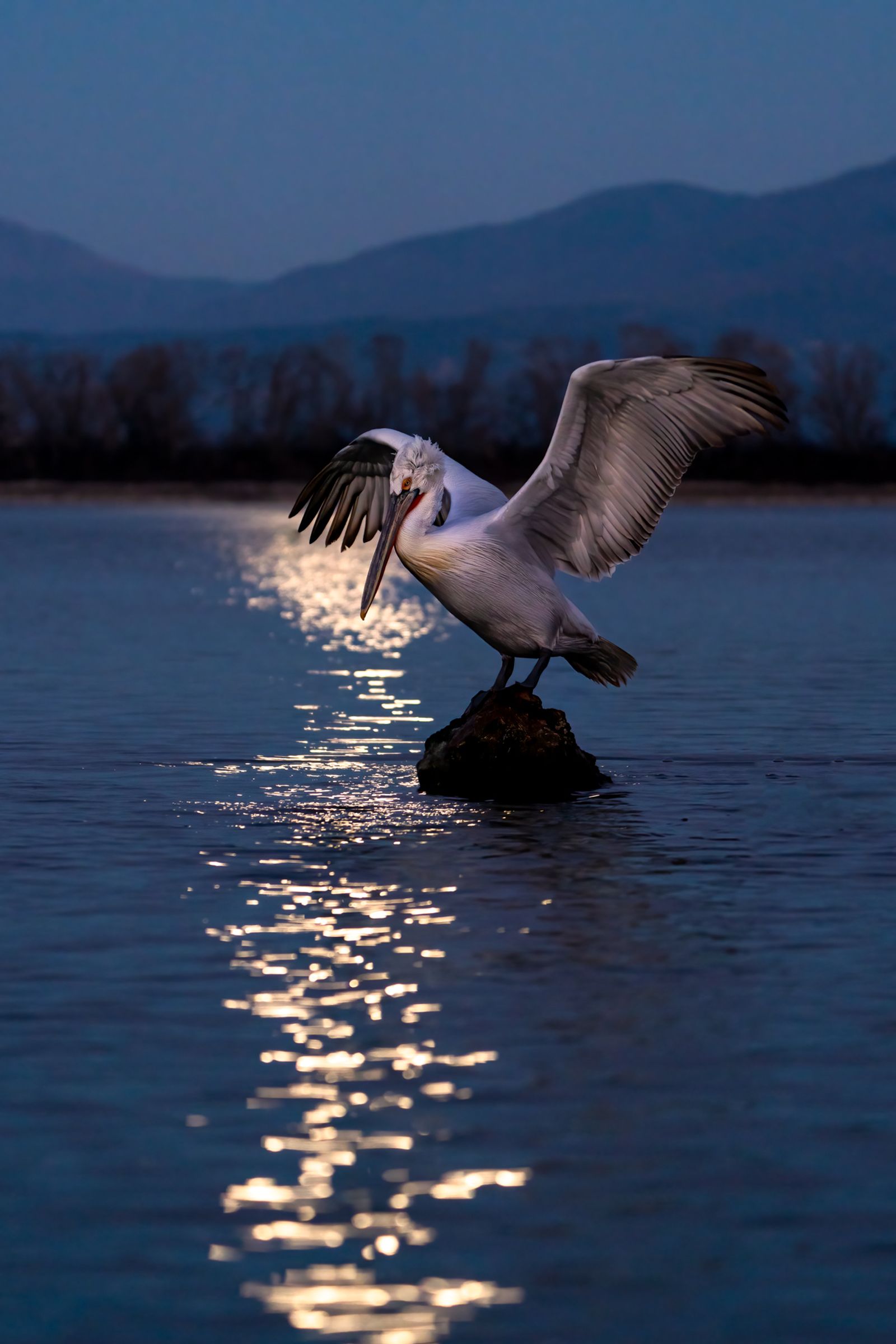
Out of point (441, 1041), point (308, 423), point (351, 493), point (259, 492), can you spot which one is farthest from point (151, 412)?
point (441, 1041)

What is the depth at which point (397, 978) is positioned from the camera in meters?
8.21

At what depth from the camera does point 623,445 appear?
1252cm

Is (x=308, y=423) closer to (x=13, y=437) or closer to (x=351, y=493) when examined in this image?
(x=13, y=437)

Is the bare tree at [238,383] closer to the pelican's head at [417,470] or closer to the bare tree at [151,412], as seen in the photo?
the bare tree at [151,412]

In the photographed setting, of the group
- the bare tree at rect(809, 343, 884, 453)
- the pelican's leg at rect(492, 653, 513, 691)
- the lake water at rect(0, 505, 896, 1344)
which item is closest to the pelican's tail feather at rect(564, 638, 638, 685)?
the pelican's leg at rect(492, 653, 513, 691)

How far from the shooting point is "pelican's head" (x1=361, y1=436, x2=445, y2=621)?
41.9 feet

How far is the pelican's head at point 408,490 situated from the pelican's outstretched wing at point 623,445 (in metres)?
0.41

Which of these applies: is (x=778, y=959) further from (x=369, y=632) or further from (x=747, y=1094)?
(x=369, y=632)

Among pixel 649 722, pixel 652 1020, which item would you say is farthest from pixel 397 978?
pixel 649 722

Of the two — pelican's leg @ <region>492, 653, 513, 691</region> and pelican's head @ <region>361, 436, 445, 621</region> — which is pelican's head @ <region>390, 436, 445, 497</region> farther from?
pelican's leg @ <region>492, 653, 513, 691</region>

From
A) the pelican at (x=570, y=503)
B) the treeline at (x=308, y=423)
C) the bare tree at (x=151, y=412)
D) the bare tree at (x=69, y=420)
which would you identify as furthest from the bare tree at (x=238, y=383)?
the pelican at (x=570, y=503)

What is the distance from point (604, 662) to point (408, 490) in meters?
1.82

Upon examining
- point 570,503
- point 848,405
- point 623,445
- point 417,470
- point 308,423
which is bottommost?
point 570,503

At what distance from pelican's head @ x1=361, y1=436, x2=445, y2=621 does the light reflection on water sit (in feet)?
4.71
